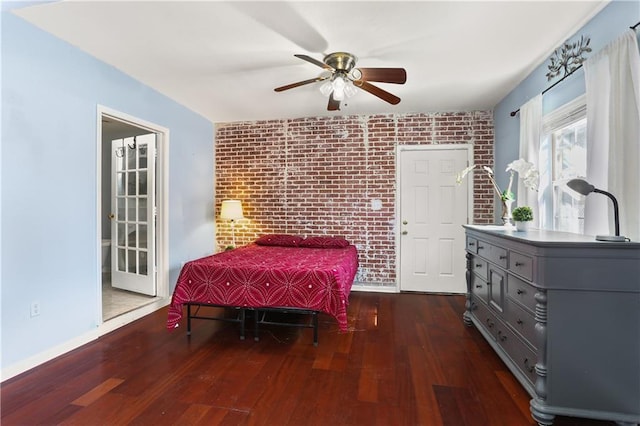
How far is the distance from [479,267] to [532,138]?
1.26 metres

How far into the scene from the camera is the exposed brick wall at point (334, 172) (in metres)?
4.04

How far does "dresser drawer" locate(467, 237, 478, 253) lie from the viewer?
8.93ft

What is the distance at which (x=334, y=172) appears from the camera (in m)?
4.29

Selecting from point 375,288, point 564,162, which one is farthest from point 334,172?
point 564,162

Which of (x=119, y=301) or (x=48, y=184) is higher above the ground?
(x=48, y=184)

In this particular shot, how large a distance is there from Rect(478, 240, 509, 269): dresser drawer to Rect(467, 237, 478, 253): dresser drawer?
0.11m

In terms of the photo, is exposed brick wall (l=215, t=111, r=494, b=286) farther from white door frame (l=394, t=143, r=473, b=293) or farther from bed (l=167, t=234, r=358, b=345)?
bed (l=167, t=234, r=358, b=345)

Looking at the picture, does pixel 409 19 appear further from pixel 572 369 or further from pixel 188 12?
pixel 572 369

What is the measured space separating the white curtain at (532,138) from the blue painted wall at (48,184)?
3864mm

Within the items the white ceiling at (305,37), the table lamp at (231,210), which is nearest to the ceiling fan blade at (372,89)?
the white ceiling at (305,37)

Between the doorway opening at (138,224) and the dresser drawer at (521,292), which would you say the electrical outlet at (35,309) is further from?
the dresser drawer at (521,292)

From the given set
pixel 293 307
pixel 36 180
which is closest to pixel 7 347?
Result: pixel 36 180

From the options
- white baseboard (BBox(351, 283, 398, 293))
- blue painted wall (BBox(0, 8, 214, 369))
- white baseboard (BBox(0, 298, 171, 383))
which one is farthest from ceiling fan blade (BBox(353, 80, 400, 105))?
white baseboard (BBox(0, 298, 171, 383))

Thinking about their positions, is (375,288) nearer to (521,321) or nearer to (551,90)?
(521,321)
